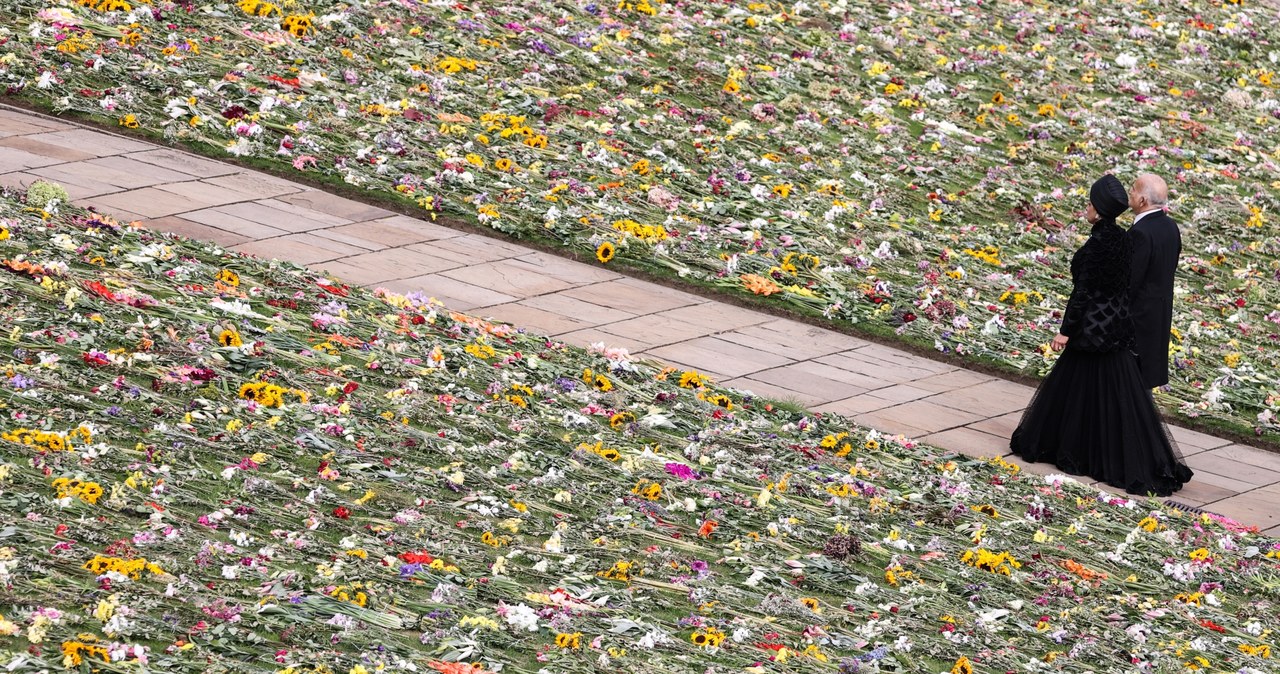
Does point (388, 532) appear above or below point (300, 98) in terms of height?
below

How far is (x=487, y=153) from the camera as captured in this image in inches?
410

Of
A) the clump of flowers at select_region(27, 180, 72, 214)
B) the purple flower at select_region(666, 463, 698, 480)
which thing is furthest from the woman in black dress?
the clump of flowers at select_region(27, 180, 72, 214)

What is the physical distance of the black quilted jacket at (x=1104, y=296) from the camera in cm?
743

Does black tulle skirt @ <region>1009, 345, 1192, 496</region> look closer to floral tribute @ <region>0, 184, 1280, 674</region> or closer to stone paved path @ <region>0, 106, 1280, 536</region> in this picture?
stone paved path @ <region>0, 106, 1280, 536</region>

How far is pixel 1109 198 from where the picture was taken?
7.36 m

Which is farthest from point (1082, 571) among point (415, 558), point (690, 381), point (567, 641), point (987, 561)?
point (415, 558)

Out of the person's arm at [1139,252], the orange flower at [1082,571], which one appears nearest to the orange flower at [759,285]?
the person's arm at [1139,252]

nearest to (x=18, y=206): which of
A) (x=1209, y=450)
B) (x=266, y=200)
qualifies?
(x=266, y=200)

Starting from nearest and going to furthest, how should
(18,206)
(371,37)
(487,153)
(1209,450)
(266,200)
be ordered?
1. (18,206)
2. (1209,450)
3. (266,200)
4. (487,153)
5. (371,37)

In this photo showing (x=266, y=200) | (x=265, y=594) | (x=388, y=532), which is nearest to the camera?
(x=265, y=594)

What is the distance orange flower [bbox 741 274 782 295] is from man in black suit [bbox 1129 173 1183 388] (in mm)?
2287

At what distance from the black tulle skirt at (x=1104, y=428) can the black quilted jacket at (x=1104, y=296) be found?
12 centimetres

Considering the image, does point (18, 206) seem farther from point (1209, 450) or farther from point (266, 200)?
point (1209, 450)

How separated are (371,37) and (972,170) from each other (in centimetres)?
467
